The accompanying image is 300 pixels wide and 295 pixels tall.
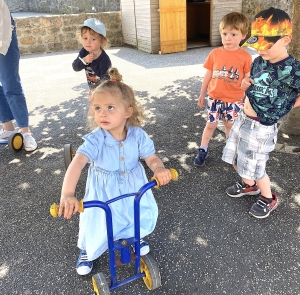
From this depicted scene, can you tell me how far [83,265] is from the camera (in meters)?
2.29

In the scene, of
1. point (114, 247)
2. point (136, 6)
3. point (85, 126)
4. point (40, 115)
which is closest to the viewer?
point (114, 247)

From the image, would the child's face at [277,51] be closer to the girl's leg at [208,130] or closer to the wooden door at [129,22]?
the girl's leg at [208,130]

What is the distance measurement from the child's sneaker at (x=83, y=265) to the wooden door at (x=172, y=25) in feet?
31.6

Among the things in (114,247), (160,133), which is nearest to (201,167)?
(160,133)

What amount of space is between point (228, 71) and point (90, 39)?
152 cm

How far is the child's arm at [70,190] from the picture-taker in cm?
164

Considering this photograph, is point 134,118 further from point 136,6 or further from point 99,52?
point 136,6

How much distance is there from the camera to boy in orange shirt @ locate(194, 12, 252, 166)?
3.10 meters

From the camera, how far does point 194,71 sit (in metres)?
8.36

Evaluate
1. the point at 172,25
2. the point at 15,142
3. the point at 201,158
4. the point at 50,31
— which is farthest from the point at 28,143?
Answer: the point at 50,31

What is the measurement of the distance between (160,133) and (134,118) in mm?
2519

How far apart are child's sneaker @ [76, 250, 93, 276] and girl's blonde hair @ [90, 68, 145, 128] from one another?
0.96m

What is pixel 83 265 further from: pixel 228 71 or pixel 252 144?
pixel 228 71

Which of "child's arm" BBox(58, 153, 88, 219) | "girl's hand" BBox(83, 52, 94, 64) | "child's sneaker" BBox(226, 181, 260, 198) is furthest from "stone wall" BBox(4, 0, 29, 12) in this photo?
"child's arm" BBox(58, 153, 88, 219)
